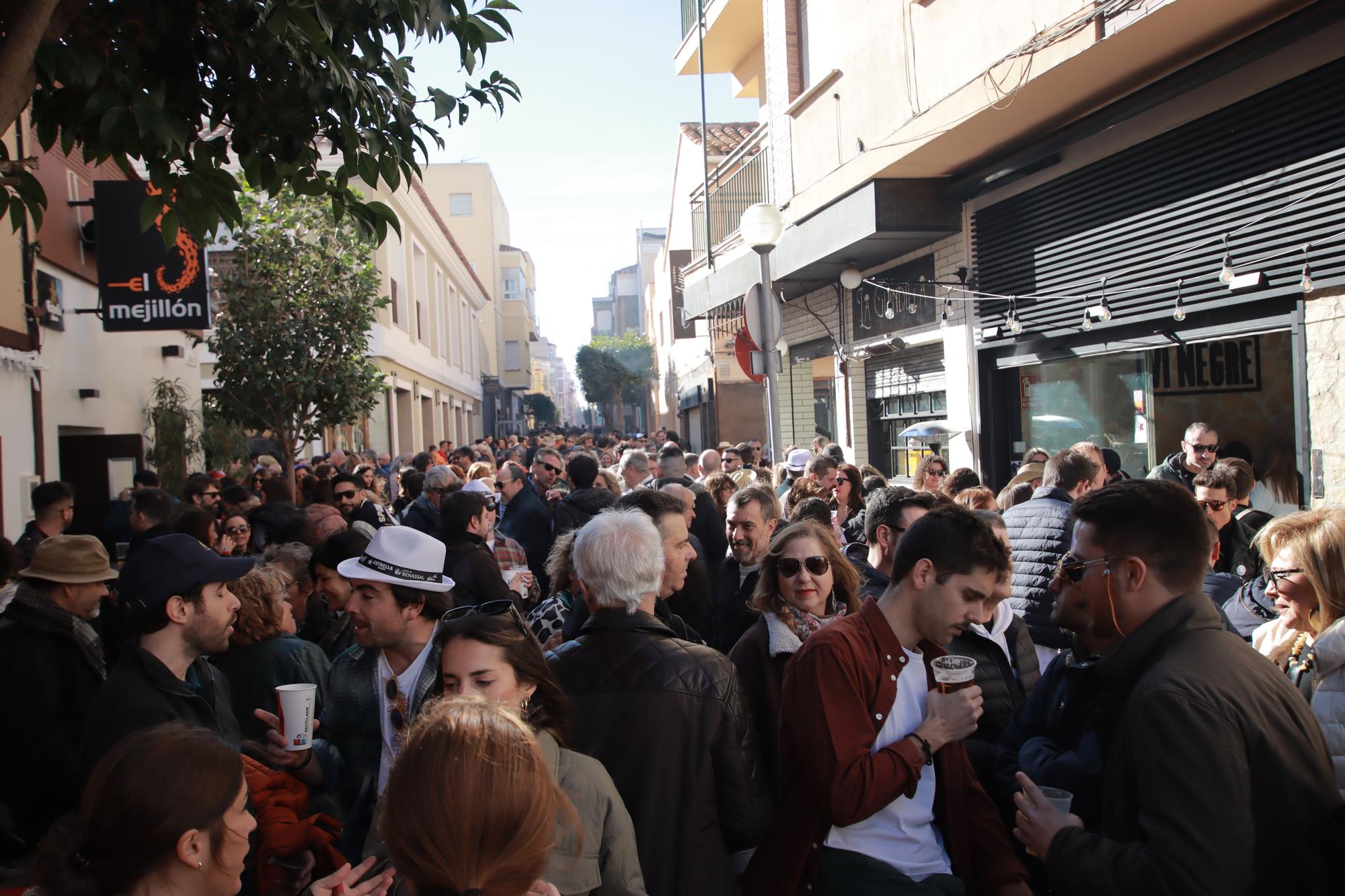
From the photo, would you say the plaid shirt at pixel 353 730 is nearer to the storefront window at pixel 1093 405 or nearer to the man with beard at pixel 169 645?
the man with beard at pixel 169 645

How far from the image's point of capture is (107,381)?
1252 centimetres

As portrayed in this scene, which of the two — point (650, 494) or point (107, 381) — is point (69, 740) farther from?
point (107, 381)

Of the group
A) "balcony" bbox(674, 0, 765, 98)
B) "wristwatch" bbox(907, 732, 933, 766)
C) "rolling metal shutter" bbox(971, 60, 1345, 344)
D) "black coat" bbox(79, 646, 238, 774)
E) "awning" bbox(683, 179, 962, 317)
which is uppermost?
"balcony" bbox(674, 0, 765, 98)

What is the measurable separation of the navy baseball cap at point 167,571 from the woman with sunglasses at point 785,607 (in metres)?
1.97

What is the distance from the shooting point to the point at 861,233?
38.2 ft

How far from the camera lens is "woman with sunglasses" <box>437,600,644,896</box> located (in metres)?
2.52

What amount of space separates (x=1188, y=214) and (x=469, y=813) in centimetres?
860

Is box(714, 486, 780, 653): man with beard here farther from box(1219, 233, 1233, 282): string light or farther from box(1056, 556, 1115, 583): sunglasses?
box(1219, 233, 1233, 282): string light

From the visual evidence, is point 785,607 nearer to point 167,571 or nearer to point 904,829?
point 904,829

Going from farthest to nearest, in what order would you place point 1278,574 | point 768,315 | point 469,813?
→ point 768,315
point 1278,574
point 469,813

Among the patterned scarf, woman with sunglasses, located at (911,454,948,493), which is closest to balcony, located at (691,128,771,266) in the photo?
woman with sunglasses, located at (911,454,948,493)

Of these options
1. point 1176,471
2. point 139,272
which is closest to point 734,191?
point 139,272

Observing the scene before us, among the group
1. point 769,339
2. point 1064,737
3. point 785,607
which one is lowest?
point 1064,737

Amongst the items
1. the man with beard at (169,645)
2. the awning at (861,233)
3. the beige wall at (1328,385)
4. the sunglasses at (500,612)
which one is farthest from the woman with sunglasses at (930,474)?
the man with beard at (169,645)
